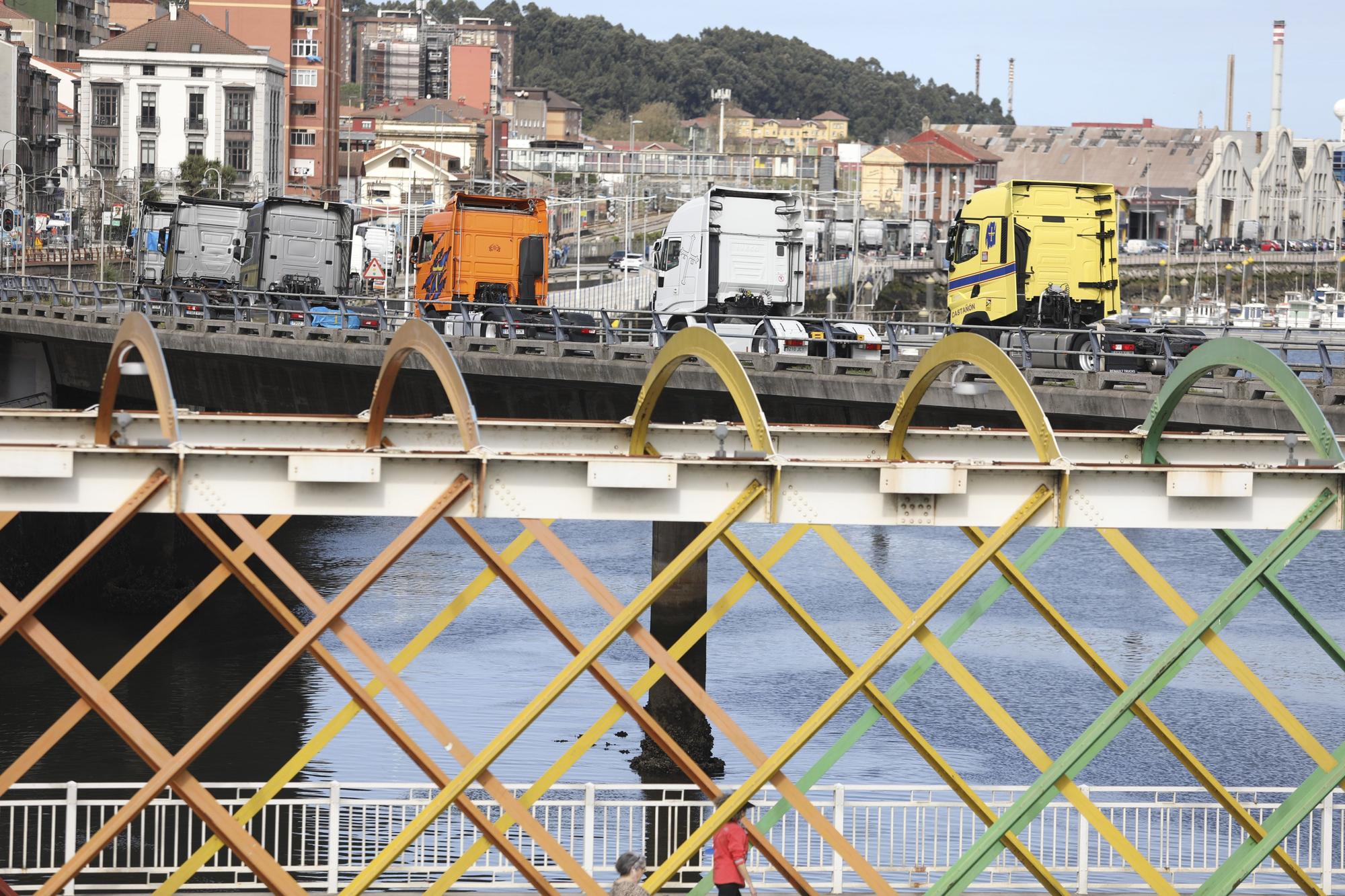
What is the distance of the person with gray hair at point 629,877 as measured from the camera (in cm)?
1176

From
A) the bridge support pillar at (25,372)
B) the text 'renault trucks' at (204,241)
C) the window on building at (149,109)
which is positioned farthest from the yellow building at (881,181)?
the bridge support pillar at (25,372)

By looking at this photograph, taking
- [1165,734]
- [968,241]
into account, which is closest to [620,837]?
[1165,734]

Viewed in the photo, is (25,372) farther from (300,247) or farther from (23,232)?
(23,232)

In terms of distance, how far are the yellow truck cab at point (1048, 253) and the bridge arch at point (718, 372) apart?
77.3 ft

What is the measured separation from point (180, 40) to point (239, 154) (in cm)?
792

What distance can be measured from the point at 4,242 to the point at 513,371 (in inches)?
1989

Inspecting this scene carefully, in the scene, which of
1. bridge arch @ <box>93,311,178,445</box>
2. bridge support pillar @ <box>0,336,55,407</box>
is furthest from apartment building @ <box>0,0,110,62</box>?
bridge arch @ <box>93,311,178,445</box>

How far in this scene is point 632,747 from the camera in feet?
87.9

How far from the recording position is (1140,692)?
38.4 feet

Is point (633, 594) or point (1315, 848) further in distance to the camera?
point (633, 594)

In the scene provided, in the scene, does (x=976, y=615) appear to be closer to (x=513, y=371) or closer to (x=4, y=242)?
(x=513, y=371)

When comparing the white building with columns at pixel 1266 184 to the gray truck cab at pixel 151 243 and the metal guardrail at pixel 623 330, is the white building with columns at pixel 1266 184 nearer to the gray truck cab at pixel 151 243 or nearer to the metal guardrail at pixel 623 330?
the gray truck cab at pixel 151 243

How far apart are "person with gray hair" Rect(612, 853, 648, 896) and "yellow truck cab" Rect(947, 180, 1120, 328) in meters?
25.5

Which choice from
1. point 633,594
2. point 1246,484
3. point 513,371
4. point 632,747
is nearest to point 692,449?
point 1246,484
